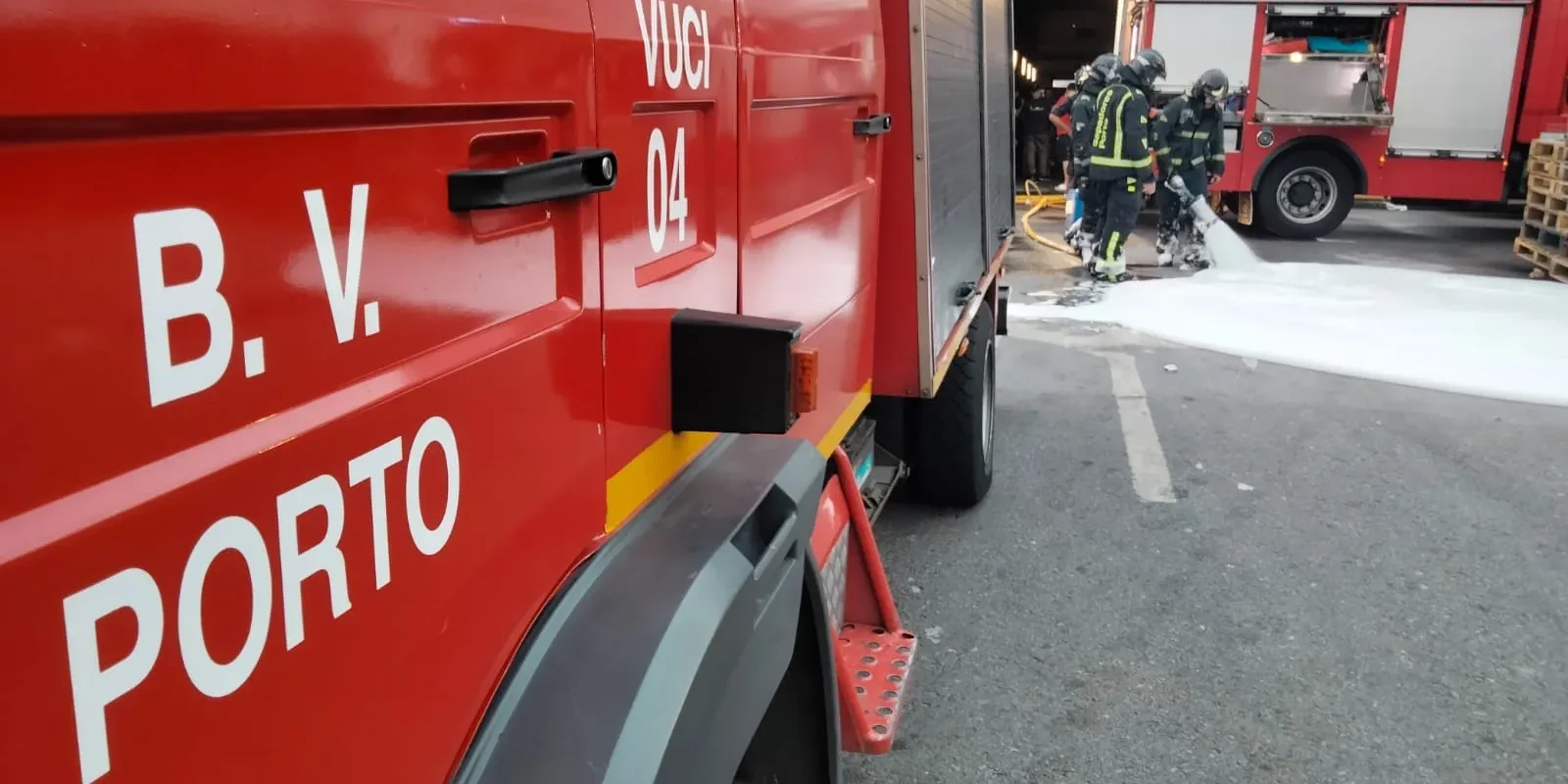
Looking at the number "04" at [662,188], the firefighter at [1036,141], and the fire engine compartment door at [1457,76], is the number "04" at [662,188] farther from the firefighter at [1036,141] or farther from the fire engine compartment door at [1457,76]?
the firefighter at [1036,141]

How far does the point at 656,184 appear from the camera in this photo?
156 cm

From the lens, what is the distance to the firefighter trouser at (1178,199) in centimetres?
1131

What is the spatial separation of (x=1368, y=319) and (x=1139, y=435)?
389 centimetres

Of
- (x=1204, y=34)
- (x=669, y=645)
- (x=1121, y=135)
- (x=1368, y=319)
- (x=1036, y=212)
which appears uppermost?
(x=1204, y=34)

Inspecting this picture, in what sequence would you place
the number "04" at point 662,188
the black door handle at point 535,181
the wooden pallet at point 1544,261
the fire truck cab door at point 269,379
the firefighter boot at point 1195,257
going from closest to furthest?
the fire truck cab door at point 269,379
the black door handle at point 535,181
the number "04" at point 662,188
the wooden pallet at point 1544,261
the firefighter boot at point 1195,257

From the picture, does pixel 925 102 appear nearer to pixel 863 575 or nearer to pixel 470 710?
pixel 863 575

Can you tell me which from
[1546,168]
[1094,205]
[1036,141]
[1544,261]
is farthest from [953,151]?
[1036,141]

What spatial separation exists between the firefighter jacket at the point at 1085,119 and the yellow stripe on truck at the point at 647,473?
9.34 metres

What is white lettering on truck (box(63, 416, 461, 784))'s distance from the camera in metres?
0.72

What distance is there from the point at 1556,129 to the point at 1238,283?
A: 4514 millimetres

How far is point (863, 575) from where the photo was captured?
9.41 ft

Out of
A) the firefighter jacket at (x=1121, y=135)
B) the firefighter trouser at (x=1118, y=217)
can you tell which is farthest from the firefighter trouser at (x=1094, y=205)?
the firefighter jacket at (x=1121, y=135)

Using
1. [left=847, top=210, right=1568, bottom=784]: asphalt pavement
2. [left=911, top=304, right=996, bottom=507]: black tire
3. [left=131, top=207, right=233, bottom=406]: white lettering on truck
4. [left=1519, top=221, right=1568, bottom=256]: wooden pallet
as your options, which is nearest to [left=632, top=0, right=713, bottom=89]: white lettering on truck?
[left=131, top=207, right=233, bottom=406]: white lettering on truck

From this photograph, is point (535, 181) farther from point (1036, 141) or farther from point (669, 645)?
point (1036, 141)
